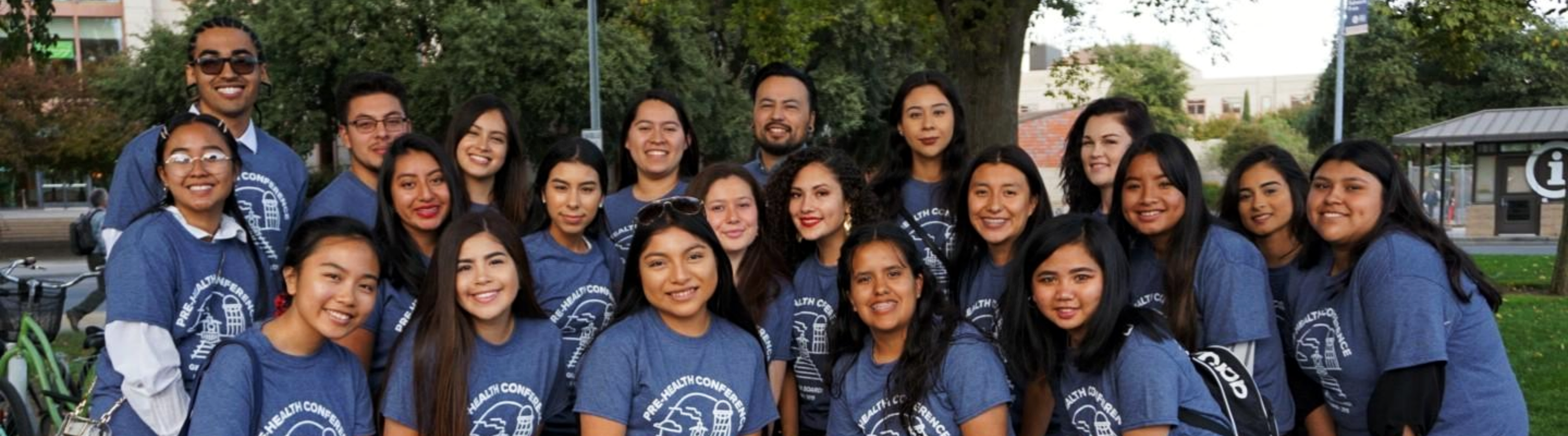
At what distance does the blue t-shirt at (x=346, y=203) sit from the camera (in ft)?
14.7

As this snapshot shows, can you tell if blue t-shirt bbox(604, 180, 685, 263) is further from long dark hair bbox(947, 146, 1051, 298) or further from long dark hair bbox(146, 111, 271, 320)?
long dark hair bbox(146, 111, 271, 320)

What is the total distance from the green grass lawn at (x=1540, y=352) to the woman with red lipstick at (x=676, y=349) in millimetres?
4025

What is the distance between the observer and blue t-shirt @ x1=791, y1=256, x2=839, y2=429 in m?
4.35

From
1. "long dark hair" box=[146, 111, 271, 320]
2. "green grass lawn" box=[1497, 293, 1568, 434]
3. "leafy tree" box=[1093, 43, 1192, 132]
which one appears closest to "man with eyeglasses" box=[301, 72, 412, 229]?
"long dark hair" box=[146, 111, 271, 320]

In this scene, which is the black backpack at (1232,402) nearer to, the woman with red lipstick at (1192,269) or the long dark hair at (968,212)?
the woman with red lipstick at (1192,269)

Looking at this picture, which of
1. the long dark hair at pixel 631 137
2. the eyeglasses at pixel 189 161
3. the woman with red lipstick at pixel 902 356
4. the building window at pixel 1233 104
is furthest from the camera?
the building window at pixel 1233 104

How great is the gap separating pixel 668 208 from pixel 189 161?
1399 mm

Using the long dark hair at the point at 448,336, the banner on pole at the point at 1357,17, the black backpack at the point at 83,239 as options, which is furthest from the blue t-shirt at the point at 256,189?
the banner on pole at the point at 1357,17

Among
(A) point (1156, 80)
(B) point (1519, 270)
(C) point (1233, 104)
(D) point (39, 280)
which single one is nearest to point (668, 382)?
(D) point (39, 280)

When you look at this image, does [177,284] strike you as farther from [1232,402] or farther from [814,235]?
[1232,402]

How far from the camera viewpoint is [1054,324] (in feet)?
12.6

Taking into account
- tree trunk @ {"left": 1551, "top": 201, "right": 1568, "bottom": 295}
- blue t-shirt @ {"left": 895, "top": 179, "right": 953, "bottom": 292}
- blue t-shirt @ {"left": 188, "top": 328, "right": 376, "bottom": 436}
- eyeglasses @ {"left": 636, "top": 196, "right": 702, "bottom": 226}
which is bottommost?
tree trunk @ {"left": 1551, "top": 201, "right": 1568, "bottom": 295}

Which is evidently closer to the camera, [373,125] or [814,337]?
[814,337]

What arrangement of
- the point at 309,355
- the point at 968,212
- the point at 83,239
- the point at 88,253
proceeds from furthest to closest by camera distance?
the point at 88,253, the point at 83,239, the point at 968,212, the point at 309,355
